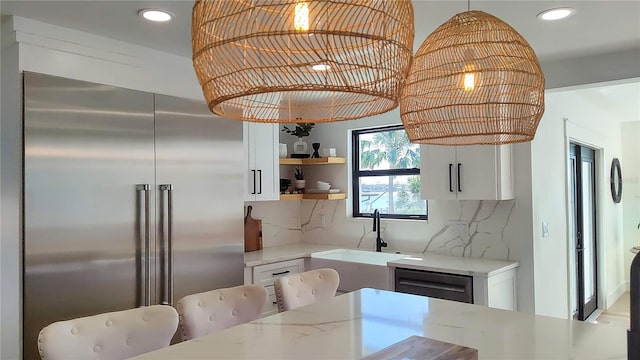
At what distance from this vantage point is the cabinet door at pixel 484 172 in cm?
347

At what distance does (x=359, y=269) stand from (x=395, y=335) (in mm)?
1998

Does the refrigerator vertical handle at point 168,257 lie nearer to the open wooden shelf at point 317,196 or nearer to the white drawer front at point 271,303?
the white drawer front at point 271,303

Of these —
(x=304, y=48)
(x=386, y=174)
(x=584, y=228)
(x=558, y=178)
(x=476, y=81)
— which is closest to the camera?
(x=304, y=48)

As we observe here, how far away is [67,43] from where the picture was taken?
2611mm

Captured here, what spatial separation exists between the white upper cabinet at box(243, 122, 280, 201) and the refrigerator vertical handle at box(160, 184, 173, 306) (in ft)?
3.36

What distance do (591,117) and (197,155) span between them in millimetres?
4271

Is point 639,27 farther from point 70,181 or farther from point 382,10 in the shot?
point 70,181

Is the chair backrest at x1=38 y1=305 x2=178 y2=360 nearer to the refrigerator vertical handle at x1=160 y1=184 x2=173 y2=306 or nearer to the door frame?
the refrigerator vertical handle at x1=160 y1=184 x2=173 y2=306

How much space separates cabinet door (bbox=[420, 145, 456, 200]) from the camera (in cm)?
366

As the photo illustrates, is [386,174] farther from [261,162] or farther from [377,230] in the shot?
[261,162]

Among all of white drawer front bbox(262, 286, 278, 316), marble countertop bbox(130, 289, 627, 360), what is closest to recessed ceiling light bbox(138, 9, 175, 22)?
marble countertop bbox(130, 289, 627, 360)

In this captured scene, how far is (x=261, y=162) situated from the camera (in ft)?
13.4

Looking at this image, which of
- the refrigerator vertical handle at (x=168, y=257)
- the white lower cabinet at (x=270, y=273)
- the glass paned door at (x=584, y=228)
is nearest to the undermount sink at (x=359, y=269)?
the white lower cabinet at (x=270, y=273)

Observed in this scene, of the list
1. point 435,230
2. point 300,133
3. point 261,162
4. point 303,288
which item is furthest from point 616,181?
point 303,288
